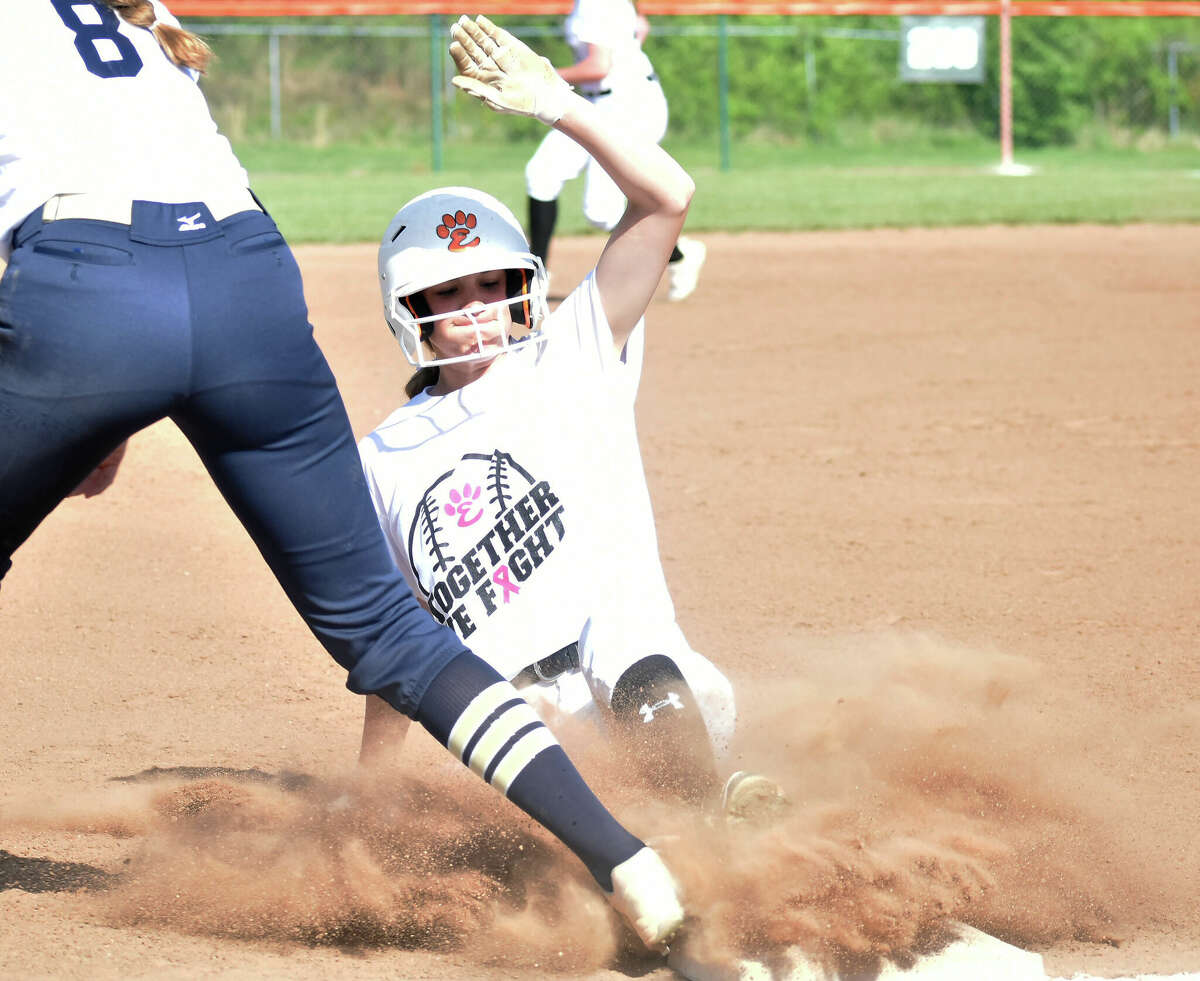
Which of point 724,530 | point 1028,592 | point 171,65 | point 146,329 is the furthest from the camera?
point 724,530

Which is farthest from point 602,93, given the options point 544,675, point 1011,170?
point 1011,170

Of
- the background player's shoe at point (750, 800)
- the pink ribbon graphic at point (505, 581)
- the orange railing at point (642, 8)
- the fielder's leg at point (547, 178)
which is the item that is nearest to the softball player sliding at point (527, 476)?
the pink ribbon graphic at point (505, 581)

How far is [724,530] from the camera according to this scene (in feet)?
16.0

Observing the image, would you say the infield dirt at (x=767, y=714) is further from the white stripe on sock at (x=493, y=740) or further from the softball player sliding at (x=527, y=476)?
the white stripe on sock at (x=493, y=740)

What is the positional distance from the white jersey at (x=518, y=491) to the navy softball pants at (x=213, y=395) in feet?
1.44

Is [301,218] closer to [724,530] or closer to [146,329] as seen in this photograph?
[724,530]

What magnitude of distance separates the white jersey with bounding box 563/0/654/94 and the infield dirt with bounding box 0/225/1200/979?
224 cm

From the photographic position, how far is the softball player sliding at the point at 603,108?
8.17 m

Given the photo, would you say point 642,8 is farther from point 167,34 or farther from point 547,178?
point 167,34

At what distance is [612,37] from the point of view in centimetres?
824

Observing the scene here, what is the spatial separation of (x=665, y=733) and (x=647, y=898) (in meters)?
0.48

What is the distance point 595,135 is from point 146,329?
2.58ft

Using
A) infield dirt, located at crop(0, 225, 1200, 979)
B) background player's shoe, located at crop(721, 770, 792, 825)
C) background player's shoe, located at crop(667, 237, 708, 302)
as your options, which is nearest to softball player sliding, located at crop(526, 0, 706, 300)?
background player's shoe, located at crop(667, 237, 708, 302)

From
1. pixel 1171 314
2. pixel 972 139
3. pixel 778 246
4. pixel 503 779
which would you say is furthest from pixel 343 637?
pixel 972 139
